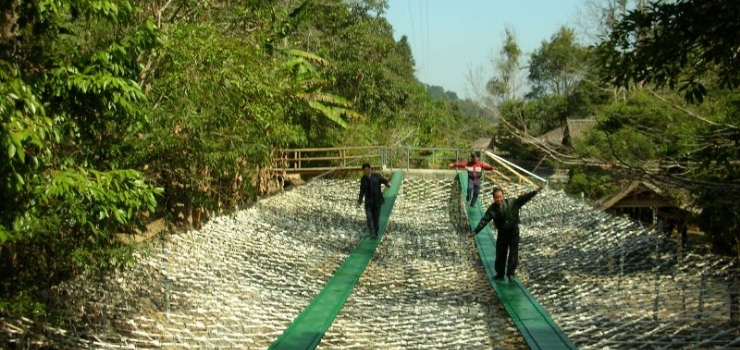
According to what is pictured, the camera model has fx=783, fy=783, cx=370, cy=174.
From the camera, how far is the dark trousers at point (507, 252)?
314 inches

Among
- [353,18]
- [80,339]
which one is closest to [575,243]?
[80,339]

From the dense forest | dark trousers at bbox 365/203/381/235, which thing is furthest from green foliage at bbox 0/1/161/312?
dark trousers at bbox 365/203/381/235

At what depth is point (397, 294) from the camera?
326 inches

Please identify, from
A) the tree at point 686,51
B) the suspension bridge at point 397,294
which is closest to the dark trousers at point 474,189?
the suspension bridge at point 397,294

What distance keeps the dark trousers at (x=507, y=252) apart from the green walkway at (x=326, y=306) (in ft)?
5.18

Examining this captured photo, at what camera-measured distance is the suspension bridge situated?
6078 mm

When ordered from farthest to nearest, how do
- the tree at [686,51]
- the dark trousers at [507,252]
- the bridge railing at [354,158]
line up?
the bridge railing at [354,158], the dark trousers at [507,252], the tree at [686,51]

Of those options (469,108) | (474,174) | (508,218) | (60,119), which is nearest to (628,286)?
(508,218)

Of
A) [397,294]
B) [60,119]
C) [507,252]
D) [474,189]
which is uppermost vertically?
[60,119]

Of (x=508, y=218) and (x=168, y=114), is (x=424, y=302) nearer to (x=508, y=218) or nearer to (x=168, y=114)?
(x=508, y=218)

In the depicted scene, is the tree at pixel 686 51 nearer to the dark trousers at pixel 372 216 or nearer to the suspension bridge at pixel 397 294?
the suspension bridge at pixel 397 294

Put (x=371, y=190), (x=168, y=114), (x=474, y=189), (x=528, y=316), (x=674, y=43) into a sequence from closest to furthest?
(x=674, y=43)
(x=528, y=316)
(x=168, y=114)
(x=371, y=190)
(x=474, y=189)

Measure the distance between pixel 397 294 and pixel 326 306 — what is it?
1.24 metres

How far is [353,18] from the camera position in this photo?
2416 centimetres
